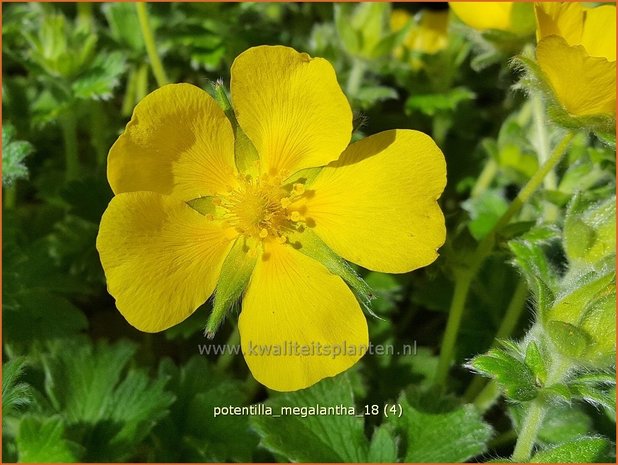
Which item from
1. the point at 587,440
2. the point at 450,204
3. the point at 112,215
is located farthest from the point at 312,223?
the point at 450,204

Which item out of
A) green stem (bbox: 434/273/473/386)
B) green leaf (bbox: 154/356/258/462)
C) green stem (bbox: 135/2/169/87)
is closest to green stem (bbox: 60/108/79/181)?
green stem (bbox: 135/2/169/87)

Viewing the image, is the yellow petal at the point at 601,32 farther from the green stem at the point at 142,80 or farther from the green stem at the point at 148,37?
the green stem at the point at 142,80

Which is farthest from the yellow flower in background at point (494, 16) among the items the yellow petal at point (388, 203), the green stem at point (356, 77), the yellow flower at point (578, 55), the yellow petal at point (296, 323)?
the yellow petal at point (296, 323)

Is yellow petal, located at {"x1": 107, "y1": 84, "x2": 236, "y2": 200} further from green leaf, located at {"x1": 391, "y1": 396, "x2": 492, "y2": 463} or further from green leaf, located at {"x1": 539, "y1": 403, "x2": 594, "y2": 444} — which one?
green leaf, located at {"x1": 539, "y1": 403, "x2": 594, "y2": 444}

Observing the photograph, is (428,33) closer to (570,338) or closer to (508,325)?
(508,325)

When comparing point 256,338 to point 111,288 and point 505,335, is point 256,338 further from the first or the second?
point 505,335

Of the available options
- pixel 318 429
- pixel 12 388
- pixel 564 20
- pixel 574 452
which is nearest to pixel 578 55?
pixel 564 20
